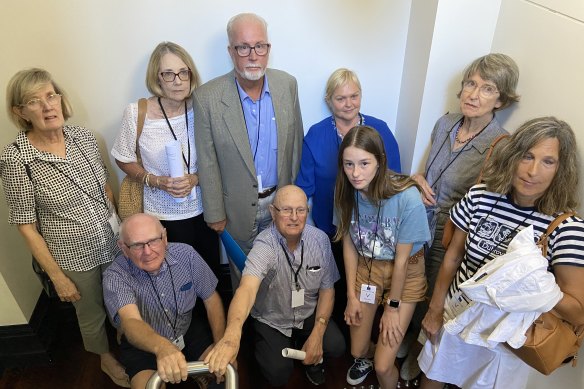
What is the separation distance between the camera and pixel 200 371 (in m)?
1.42

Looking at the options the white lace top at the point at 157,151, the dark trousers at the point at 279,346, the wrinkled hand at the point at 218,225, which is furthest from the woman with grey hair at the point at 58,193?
the dark trousers at the point at 279,346

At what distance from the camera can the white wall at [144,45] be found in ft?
7.14

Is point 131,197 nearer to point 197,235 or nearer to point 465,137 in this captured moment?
point 197,235

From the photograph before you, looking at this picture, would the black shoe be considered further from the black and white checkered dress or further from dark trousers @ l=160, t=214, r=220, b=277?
the black and white checkered dress

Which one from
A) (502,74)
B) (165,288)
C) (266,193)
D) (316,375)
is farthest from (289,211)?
(502,74)

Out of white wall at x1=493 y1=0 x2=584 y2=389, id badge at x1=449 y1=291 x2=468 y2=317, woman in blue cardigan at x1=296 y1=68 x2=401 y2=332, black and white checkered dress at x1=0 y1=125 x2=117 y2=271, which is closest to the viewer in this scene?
white wall at x1=493 y1=0 x2=584 y2=389

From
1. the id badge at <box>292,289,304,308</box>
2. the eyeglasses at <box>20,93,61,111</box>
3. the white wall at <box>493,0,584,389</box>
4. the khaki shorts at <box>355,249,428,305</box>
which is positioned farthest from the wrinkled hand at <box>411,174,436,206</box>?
the eyeglasses at <box>20,93,61,111</box>

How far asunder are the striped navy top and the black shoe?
0.97 metres

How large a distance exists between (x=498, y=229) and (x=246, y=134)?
50.1 inches

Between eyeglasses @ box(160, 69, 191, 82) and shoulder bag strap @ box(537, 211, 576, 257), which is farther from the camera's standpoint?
eyeglasses @ box(160, 69, 191, 82)

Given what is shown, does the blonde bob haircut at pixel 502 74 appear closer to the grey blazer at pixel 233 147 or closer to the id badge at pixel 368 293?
the grey blazer at pixel 233 147

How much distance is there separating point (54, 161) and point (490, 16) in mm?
2296

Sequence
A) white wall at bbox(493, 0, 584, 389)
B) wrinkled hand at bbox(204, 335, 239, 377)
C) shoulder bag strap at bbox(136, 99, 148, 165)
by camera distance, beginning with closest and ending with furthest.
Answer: wrinkled hand at bbox(204, 335, 239, 377) → white wall at bbox(493, 0, 584, 389) → shoulder bag strap at bbox(136, 99, 148, 165)

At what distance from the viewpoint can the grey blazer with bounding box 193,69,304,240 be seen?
209 centimetres
